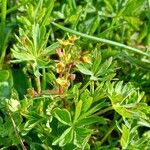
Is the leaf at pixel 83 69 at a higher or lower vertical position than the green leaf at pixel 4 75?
higher

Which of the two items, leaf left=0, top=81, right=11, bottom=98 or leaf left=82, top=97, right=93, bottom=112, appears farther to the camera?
leaf left=0, top=81, right=11, bottom=98

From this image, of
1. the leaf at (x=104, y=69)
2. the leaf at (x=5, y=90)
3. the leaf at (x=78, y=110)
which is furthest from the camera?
the leaf at (x=5, y=90)

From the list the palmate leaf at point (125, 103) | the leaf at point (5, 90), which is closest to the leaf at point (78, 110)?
the palmate leaf at point (125, 103)

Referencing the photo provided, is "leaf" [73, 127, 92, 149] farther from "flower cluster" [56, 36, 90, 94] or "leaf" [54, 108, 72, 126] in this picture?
"flower cluster" [56, 36, 90, 94]

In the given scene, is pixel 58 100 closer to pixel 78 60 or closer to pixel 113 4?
pixel 78 60

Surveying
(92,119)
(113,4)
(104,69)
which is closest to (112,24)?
(113,4)

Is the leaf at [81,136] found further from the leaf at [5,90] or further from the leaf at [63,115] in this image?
the leaf at [5,90]

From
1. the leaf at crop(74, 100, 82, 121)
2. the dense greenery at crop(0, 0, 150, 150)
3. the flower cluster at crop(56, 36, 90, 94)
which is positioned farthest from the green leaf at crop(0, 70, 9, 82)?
the leaf at crop(74, 100, 82, 121)
